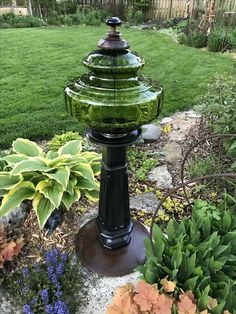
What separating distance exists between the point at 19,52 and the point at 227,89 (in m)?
5.50

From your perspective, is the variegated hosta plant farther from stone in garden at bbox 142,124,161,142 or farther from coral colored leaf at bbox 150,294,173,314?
stone in garden at bbox 142,124,161,142

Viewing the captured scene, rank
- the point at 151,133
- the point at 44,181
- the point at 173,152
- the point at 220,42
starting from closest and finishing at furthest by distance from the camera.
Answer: the point at 44,181 → the point at 173,152 → the point at 151,133 → the point at 220,42

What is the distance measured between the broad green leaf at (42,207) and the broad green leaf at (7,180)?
0.20 m

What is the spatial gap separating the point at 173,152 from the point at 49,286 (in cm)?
200

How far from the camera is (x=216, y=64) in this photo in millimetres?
6836

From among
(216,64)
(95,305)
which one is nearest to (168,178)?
(95,305)

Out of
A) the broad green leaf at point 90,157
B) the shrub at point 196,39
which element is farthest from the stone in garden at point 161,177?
the shrub at point 196,39

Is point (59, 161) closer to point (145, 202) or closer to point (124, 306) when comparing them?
point (145, 202)

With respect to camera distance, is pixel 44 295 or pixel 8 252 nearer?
pixel 44 295

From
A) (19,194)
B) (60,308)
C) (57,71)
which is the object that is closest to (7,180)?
(19,194)

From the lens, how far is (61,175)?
7.29ft

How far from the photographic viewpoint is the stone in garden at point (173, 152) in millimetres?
3354

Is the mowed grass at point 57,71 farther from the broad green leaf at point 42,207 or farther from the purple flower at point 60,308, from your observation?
the purple flower at point 60,308

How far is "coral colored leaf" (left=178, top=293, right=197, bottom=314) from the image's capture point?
1425 mm
